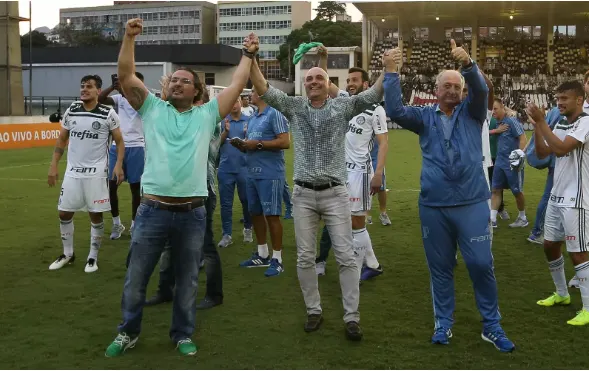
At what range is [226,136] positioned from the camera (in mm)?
8273

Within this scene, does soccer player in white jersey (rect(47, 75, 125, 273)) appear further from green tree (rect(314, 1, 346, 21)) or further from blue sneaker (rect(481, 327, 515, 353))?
green tree (rect(314, 1, 346, 21))

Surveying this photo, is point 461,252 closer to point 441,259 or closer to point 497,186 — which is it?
point 441,259

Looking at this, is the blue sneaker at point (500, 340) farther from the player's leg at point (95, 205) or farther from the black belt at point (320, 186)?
the player's leg at point (95, 205)

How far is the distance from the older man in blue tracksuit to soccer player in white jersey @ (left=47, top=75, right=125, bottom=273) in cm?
383

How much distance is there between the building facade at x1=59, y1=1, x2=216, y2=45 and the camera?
104 m

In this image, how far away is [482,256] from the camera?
15.8 ft

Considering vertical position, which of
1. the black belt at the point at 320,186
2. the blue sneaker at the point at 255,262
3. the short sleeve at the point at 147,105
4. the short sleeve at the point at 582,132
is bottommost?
the blue sneaker at the point at 255,262

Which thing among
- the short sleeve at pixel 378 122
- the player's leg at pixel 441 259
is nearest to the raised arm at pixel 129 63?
the player's leg at pixel 441 259

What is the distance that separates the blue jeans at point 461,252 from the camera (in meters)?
4.81

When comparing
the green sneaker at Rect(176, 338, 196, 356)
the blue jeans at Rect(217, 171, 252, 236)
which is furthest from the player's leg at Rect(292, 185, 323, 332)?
the blue jeans at Rect(217, 171, 252, 236)

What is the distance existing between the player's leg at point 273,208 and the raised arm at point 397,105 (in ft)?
8.26

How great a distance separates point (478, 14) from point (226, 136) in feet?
169

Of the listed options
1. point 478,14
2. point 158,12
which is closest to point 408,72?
point 478,14

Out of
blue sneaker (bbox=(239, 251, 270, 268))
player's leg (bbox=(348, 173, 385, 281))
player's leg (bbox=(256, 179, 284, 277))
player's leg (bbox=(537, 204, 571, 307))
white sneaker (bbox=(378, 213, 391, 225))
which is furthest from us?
white sneaker (bbox=(378, 213, 391, 225))
